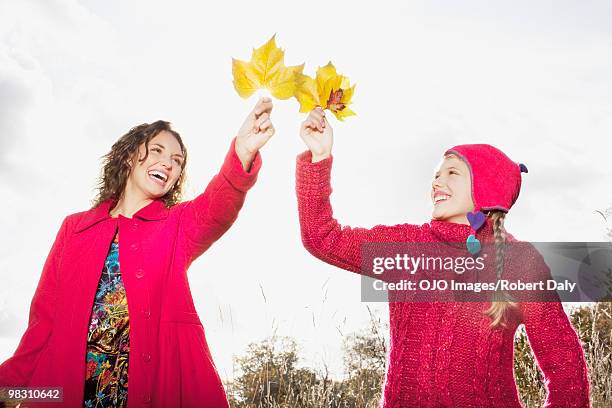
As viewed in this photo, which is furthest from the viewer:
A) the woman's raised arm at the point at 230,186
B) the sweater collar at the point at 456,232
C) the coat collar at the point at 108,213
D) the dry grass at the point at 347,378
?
the dry grass at the point at 347,378

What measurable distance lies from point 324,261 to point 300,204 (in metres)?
0.26

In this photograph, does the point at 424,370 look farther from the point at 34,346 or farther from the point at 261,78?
the point at 34,346

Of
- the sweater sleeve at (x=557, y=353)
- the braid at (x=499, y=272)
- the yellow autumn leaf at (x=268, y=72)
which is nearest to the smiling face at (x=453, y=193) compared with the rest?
the braid at (x=499, y=272)

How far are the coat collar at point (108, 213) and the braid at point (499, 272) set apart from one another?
149 centimetres

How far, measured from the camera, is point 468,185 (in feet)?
8.55

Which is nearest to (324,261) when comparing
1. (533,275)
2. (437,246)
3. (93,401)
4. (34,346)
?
(437,246)

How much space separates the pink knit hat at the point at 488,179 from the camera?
8.26ft

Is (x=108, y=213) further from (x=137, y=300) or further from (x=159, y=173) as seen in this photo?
(x=137, y=300)

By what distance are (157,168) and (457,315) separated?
5.10 feet

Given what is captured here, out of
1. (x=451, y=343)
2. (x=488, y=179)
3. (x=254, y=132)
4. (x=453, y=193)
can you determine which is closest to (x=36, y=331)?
(x=254, y=132)

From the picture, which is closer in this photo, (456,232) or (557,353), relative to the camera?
(557,353)

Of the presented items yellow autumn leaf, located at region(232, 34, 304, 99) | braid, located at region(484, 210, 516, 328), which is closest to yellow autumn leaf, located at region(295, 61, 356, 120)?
yellow autumn leaf, located at region(232, 34, 304, 99)

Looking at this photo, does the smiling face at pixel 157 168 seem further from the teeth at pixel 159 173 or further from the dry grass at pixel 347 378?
the dry grass at pixel 347 378

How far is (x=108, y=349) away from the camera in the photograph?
2609 millimetres
